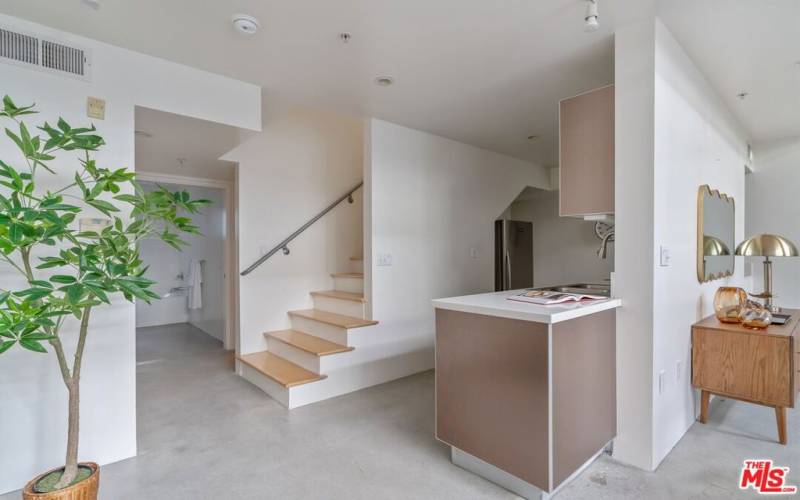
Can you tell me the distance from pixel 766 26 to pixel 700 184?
3.16 feet

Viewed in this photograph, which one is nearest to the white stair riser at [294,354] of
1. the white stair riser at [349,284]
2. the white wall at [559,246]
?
the white stair riser at [349,284]

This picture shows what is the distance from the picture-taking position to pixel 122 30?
2.07 meters

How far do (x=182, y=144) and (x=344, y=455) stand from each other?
8.68ft

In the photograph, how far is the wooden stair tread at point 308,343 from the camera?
130 inches

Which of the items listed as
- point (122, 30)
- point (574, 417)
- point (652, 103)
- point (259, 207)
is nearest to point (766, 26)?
point (652, 103)

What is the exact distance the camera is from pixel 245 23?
1992 millimetres

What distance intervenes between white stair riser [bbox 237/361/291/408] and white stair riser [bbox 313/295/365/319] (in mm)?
927

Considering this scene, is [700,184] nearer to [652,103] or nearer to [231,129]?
[652,103]

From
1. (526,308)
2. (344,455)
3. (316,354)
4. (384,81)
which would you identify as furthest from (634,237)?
(316,354)

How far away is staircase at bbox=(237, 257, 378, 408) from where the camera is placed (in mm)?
3129

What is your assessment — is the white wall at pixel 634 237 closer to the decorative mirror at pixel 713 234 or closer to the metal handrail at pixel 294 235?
the decorative mirror at pixel 713 234

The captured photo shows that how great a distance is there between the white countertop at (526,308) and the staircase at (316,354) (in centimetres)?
142

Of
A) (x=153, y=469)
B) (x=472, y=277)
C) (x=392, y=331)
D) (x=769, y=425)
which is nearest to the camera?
(x=153, y=469)

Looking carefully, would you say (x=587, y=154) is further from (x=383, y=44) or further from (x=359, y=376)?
(x=359, y=376)
